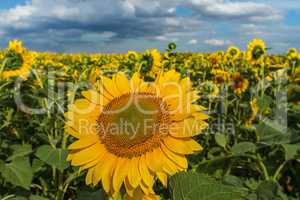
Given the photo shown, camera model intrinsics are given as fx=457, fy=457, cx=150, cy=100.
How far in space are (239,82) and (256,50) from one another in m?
0.48

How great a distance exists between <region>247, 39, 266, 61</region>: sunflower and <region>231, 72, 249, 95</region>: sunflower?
0.97 feet

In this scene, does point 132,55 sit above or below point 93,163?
above

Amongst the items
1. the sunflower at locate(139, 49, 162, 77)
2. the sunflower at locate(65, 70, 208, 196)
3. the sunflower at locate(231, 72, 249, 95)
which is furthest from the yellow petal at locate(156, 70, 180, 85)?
the sunflower at locate(231, 72, 249, 95)

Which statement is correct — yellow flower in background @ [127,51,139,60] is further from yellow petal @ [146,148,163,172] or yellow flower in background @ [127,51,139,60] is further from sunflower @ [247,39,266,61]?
yellow petal @ [146,148,163,172]

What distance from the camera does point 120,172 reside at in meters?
1.27

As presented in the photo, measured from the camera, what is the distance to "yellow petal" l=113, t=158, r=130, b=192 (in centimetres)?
126

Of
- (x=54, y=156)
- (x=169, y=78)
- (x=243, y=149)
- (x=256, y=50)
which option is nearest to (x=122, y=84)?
(x=169, y=78)

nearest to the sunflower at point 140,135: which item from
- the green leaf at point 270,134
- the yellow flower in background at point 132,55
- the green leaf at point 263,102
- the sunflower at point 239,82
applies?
the green leaf at point 270,134

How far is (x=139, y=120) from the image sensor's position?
1.26 metres

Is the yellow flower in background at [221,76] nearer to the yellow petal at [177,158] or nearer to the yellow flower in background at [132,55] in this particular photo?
the yellow flower in background at [132,55]

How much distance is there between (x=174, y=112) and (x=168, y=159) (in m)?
0.13

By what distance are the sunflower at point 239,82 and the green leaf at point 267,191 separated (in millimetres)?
3868

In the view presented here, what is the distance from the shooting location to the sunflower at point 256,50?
5995 millimetres

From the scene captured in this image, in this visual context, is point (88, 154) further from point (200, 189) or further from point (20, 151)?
point (20, 151)
